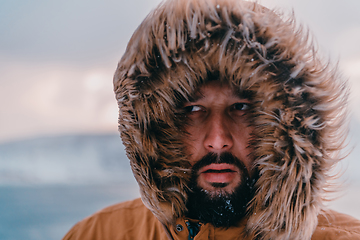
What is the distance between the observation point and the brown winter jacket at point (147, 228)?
2.99 feet

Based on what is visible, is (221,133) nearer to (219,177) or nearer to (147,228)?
(219,177)

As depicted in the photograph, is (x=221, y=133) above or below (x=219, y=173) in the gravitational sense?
above

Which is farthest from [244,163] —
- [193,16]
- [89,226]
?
[89,226]

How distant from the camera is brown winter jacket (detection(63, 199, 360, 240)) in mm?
912

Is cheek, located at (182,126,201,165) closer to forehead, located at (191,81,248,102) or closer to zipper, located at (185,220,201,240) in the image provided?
forehead, located at (191,81,248,102)

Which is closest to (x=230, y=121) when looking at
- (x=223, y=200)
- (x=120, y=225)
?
(x=223, y=200)

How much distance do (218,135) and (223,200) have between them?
24cm

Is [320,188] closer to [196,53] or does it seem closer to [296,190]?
[296,190]

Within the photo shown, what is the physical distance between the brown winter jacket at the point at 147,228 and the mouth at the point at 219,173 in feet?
0.54

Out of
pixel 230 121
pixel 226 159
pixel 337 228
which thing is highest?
pixel 230 121

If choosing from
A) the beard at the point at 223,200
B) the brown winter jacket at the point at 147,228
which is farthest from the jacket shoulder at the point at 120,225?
the beard at the point at 223,200

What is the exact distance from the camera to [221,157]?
922mm

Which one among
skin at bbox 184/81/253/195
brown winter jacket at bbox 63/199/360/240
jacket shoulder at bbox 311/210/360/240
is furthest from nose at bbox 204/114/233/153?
jacket shoulder at bbox 311/210/360/240

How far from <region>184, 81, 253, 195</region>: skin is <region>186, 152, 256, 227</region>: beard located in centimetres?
1
